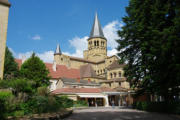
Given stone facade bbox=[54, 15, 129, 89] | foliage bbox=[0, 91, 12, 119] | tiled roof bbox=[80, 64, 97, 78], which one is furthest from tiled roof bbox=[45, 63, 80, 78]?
foliage bbox=[0, 91, 12, 119]

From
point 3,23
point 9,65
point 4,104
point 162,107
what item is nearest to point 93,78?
point 9,65

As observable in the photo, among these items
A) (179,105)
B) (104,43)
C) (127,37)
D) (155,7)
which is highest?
(104,43)

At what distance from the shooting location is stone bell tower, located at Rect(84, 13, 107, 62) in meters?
66.6

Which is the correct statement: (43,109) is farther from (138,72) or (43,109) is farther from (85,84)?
(85,84)

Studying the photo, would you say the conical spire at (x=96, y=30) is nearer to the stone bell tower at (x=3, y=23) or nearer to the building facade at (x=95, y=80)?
the building facade at (x=95, y=80)

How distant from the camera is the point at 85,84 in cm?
3691

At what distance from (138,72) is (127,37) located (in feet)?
14.0

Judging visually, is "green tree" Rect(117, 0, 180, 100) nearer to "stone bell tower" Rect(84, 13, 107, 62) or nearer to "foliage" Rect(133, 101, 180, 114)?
"foliage" Rect(133, 101, 180, 114)

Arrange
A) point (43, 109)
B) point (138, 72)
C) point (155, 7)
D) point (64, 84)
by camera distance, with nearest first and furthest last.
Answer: point (43, 109) → point (155, 7) → point (138, 72) → point (64, 84)

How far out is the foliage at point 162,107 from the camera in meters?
15.4

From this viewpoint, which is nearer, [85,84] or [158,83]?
[158,83]

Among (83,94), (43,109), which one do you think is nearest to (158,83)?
(43,109)

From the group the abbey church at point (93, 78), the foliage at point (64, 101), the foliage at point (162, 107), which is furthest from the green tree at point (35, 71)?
the foliage at point (162, 107)

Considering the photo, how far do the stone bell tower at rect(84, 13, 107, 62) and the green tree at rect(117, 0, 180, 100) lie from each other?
1807 inches
